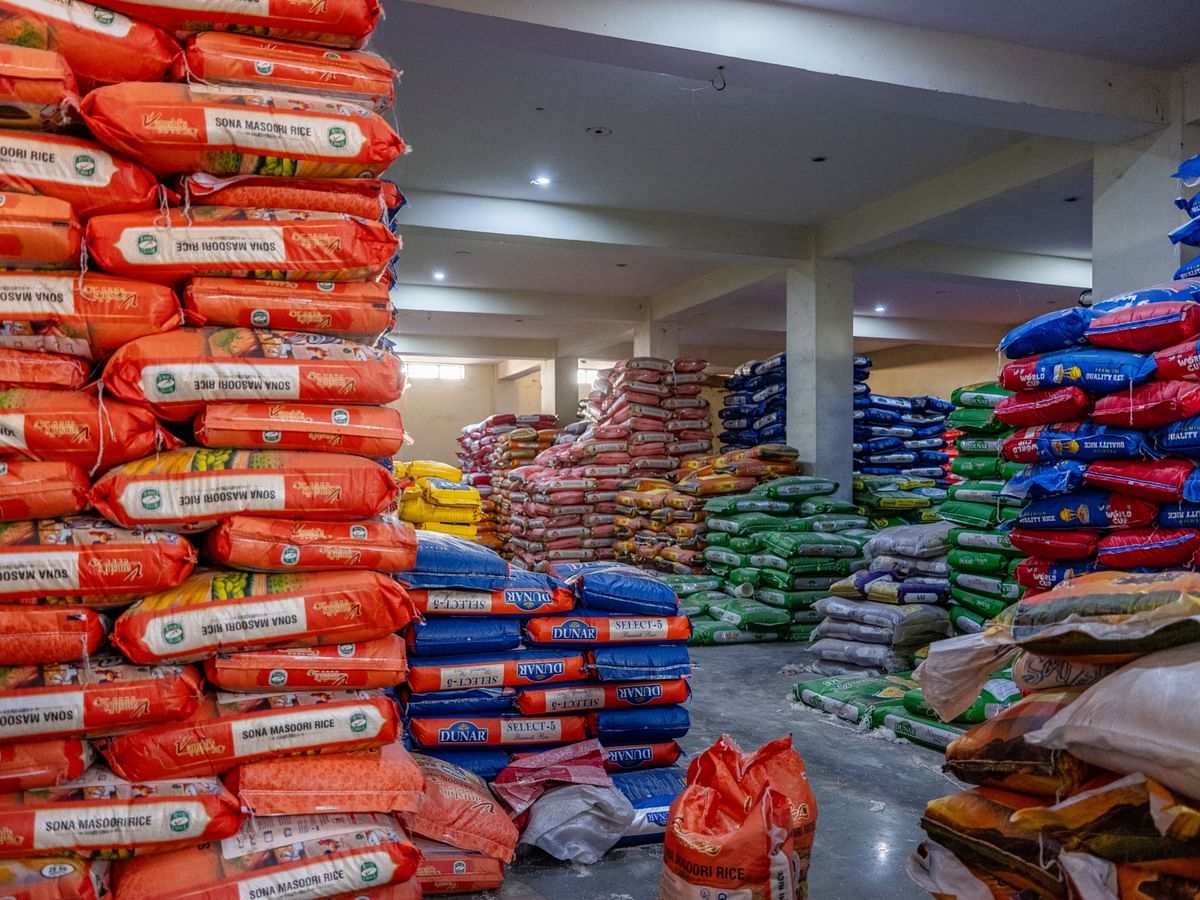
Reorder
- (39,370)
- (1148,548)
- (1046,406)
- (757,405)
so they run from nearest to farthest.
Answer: (39,370) → (1148,548) → (1046,406) → (757,405)

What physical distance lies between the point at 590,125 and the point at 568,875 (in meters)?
5.47

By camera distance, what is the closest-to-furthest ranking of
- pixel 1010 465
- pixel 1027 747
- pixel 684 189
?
pixel 1027 747 < pixel 1010 465 < pixel 684 189

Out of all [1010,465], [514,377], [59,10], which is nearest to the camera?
[59,10]

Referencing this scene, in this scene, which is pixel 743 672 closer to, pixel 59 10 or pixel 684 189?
pixel 684 189

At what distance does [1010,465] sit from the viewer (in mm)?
6133

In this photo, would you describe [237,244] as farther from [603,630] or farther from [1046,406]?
[1046,406]

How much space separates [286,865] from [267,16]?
247cm

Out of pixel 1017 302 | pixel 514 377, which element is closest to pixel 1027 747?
pixel 1017 302

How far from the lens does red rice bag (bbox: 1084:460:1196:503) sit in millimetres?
4215

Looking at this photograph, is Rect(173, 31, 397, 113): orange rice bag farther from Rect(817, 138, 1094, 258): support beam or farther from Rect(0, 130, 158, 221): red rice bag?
Rect(817, 138, 1094, 258): support beam

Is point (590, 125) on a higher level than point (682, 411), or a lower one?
higher

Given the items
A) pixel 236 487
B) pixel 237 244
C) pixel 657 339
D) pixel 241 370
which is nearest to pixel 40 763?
pixel 236 487

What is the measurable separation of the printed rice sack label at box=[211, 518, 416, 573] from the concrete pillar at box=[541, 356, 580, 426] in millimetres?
14640

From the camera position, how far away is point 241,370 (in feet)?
8.77
